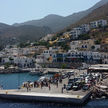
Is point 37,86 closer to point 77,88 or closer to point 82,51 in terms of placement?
point 77,88

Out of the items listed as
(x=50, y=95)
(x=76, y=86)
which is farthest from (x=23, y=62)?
(x=50, y=95)

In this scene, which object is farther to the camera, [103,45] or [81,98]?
[103,45]

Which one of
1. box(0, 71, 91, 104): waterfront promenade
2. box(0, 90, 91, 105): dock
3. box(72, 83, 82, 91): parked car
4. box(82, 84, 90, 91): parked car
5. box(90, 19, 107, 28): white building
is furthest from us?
box(90, 19, 107, 28): white building

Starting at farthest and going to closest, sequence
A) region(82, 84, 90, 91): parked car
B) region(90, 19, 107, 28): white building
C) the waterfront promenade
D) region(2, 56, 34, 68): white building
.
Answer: region(90, 19, 107, 28): white building → region(2, 56, 34, 68): white building → region(82, 84, 90, 91): parked car → the waterfront promenade

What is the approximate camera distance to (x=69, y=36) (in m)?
86.7

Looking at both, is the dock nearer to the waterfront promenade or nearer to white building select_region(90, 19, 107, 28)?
the waterfront promenade

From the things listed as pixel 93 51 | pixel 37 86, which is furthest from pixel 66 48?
pixel 37 86

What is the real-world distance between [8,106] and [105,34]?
54.0m

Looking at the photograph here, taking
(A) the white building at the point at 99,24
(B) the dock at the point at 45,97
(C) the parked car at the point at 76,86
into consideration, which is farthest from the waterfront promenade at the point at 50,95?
(A) the white building at the point at 99,24

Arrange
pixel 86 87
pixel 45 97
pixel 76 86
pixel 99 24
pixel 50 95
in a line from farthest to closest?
1. pixel 99 24
2. pixel 76 86
3. pixel 86 87
4. pixel 50 95
5. pixel 45 97

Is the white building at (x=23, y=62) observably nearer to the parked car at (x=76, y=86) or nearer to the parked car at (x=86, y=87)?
the parked car at (x=76, y=86)

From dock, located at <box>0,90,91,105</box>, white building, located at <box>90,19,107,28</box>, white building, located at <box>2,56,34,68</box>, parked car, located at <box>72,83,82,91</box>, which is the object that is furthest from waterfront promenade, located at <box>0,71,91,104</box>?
white building, located at <box>90,19,107,28</box>

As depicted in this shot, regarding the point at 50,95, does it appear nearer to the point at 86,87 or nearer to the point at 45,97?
the point at 45,97

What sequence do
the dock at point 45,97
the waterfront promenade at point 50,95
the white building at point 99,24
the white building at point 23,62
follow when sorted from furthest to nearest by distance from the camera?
the white building at point 99,24, the white building at point 23,62, the waterfront promenade at point 50,95, the dock at point 45,97
